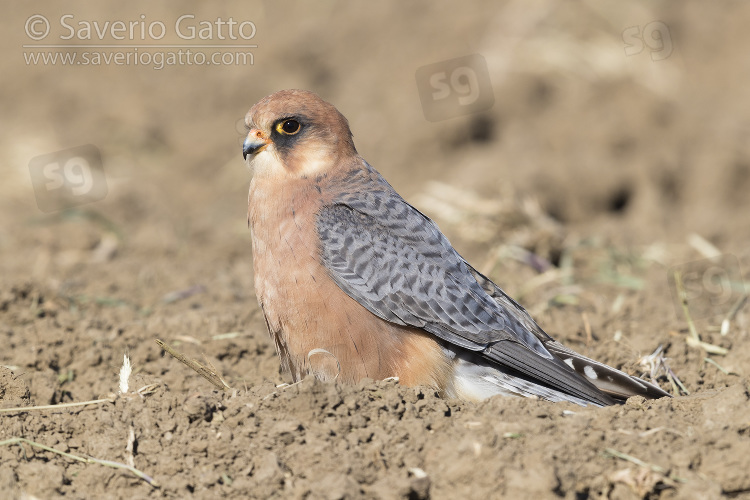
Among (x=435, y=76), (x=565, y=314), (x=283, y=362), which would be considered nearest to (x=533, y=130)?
(x=435, y=76)

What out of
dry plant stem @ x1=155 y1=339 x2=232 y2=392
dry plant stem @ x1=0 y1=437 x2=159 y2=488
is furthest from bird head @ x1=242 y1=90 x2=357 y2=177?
dry plant stem @ x1=0 y1=437 x2=159 y2=488

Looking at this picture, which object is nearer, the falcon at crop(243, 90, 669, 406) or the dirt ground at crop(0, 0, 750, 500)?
the dirt ground at crop(0, 0, 750, 500)

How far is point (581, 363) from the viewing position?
4.98 metres

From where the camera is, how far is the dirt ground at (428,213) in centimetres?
364

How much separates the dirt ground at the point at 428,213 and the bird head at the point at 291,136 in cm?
117

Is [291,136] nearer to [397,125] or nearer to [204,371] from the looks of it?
[204,371]

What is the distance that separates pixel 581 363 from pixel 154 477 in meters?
2.49

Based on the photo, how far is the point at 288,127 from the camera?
17.5 ft
